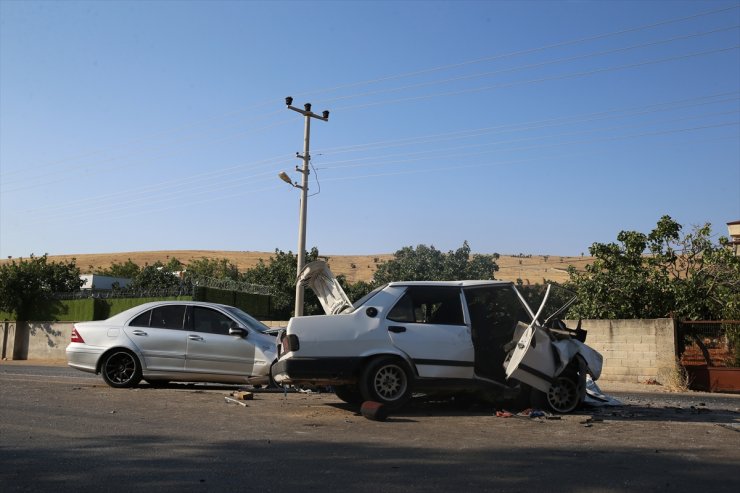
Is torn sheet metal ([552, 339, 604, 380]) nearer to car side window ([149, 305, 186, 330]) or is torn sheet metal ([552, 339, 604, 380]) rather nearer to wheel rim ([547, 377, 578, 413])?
wheel rim ([547, 377, 578, 413])

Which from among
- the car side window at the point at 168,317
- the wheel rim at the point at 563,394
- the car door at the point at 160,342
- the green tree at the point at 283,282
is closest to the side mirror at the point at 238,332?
the car door at the point at 160,342

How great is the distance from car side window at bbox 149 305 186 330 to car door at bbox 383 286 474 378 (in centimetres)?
457

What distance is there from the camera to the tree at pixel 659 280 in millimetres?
20844

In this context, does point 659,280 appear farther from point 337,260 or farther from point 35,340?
point 337,260

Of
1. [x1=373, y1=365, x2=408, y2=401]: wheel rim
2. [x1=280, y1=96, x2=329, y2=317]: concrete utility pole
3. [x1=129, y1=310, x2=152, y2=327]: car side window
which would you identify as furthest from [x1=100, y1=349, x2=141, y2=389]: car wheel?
[x1=280, y1=96, x2=329, y2=317]: concrete utility pole

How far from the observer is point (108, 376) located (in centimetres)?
1148

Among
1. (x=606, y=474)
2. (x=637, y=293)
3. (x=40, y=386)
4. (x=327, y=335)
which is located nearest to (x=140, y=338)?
(x=40, y=386)

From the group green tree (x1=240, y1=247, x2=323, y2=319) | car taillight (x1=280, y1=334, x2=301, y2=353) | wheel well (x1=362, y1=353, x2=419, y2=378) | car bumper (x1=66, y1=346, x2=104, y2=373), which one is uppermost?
green tree (x1=240, y1=247, x2=323, y2=319)

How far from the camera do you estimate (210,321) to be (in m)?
11.8

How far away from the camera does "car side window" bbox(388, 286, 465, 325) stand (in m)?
9.13

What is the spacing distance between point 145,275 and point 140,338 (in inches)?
1998

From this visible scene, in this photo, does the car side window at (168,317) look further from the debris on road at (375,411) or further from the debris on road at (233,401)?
the debris on road at (375,411)

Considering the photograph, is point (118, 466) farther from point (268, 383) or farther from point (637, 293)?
point (637, 293)

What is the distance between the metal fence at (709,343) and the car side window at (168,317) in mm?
12899
